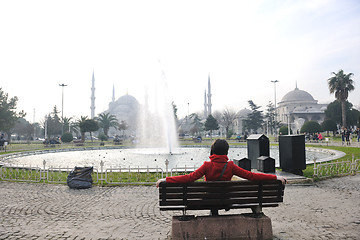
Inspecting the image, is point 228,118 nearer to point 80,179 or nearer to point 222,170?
point 80,179

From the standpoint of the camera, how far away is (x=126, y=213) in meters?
5.55

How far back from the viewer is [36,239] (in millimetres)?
4168

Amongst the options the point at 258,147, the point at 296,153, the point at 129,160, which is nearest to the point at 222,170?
the point at 296,153

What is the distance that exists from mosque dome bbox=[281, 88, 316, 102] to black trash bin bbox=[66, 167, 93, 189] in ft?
325

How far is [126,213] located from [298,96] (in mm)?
102683

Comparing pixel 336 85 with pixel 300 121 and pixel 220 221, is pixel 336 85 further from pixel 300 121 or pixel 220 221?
pixel 220 221

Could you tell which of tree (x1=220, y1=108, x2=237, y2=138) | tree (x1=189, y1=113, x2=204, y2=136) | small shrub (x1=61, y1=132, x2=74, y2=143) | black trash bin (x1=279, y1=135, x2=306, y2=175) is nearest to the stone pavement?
black trash bin (x1=279, y1=135, x2=306, y2=175)

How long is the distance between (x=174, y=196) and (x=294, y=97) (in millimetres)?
103330

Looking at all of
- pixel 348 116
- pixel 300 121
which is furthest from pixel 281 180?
pixel 300 121

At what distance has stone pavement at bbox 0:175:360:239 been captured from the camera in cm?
438

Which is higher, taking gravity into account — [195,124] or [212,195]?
[195,124]

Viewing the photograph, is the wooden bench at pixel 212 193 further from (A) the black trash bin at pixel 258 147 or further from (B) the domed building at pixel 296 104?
(B) the domed building at pixel 296 104

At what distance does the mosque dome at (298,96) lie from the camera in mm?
96188

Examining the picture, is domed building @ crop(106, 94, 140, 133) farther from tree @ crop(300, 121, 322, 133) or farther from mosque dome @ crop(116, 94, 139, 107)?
tree @ crop(300, 121, 322, 133)
